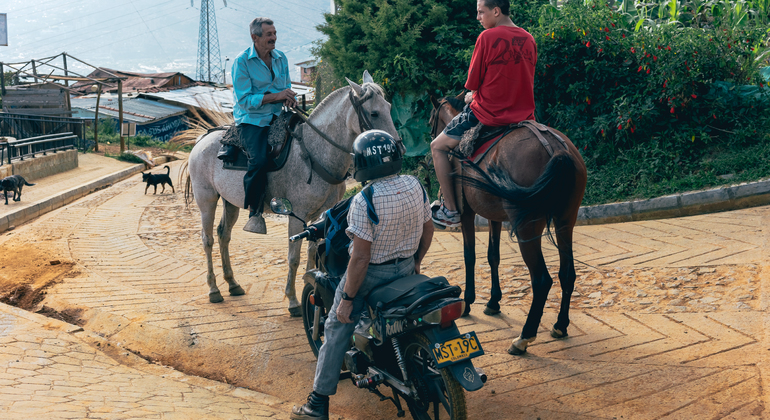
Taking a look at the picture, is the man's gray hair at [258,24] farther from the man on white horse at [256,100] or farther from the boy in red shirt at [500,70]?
the boy in red shirt at [500,70]

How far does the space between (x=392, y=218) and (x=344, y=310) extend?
2.12 ft

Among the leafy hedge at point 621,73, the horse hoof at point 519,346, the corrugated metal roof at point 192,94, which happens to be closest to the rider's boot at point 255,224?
the horse hoof at point 519,346

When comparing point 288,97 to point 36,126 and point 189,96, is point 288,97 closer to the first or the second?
point 36,126

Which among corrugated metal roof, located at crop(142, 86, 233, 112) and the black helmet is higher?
corrugated metal roof, located at crop(142, 86, 233, 112)

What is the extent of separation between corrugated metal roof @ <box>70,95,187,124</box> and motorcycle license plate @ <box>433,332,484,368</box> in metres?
34.6

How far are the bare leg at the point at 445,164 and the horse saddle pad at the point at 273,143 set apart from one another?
4.78 ft

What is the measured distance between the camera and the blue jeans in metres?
3.49

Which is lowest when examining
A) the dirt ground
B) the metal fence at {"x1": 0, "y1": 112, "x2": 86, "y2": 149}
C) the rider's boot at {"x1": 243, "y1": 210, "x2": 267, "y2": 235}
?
the dirt ground

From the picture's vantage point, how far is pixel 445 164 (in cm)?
518

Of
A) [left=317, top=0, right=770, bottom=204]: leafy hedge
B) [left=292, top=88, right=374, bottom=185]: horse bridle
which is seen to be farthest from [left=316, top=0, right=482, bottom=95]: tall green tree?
[left=292, top=88, right=374, bottom=185]: horse bridle

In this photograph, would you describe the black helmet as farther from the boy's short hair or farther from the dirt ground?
the dirt ground

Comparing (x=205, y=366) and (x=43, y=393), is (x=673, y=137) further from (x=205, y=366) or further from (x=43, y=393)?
(x=43, y=393)

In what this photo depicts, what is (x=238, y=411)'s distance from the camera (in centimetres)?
374

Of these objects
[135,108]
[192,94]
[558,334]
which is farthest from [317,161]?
[192,94]
